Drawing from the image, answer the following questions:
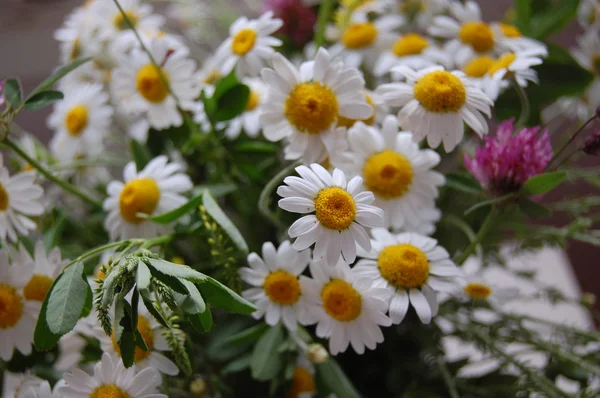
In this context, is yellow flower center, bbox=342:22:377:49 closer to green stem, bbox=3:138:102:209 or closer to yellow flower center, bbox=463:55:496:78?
yellow flower center, bbox=463:55:496:78

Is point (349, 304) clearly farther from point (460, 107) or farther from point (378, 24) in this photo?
point (378, 24)

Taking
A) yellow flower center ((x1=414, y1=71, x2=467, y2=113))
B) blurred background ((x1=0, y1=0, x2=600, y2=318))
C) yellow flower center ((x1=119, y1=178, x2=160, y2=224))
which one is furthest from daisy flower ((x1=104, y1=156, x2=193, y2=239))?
blurred background ((x1=0, y1=0, x2=600, y2=318))

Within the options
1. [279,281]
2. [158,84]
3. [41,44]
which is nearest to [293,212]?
[279,281]

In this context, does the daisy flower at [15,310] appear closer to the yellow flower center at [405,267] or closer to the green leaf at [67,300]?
the green leaf at [67,300]

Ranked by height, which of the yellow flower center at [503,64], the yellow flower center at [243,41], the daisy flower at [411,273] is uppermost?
the yellow flower center at [243,41]

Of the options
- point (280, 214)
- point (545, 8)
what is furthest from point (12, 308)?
point (545, 8)

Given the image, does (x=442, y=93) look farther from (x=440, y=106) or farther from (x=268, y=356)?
(x=268, y=356)

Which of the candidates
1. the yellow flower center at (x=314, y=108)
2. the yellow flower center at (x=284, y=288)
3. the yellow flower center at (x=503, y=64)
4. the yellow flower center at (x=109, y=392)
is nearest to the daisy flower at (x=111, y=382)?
the yellow flower center at (x=109, y=392)
